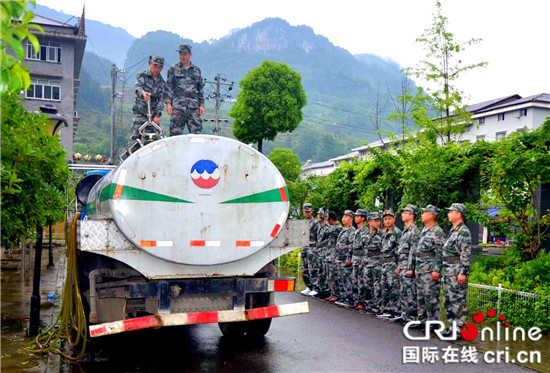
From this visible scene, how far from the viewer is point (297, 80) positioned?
26.6 m

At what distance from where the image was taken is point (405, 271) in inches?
381

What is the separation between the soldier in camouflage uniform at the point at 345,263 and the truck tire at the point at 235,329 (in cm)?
370

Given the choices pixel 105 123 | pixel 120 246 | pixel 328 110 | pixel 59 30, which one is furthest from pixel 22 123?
pixel 328 110

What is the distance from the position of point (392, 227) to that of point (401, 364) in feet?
12.3

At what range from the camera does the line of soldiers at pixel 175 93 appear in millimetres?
9453

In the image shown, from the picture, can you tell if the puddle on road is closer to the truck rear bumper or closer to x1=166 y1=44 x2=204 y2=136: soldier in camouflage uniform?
the truck rear bumper

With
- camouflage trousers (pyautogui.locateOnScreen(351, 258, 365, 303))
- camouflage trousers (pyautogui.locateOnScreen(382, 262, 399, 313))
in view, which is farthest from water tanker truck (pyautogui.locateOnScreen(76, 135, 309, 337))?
camouflage trousers (pyautogui.locateOnScreen(351, 258, 365, 303))

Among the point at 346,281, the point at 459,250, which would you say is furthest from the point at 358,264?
the point at 459,250

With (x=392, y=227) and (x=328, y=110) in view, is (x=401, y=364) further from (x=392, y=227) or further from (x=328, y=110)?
(x=328, y=110)

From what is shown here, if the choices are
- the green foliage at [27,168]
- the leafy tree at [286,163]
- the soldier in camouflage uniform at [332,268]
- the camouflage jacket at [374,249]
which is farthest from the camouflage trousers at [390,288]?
the leafy tree at [286,163]

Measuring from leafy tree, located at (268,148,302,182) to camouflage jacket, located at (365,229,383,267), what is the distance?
2228 centimetres

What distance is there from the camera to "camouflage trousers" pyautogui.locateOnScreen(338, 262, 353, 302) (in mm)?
11812

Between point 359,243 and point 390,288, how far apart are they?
50.9 inches

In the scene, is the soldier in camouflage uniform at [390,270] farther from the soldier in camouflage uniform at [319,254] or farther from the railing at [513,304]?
the soldier in camouflage uniform at [319,254]
